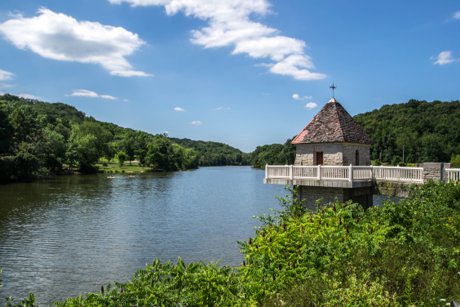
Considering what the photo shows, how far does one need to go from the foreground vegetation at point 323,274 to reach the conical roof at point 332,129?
11727mm

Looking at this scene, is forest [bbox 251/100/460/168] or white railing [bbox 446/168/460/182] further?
forest [bbox 251/100/460/168]

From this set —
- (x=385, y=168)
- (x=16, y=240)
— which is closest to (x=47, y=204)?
(x=16, y=240)

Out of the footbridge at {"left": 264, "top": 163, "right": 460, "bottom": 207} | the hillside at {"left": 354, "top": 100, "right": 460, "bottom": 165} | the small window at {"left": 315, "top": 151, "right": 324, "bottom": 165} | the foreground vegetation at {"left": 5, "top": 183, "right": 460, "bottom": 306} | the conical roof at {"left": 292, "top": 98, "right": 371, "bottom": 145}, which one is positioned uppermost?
the hillside at {"left": 354, "top": 100, "right": 460, "bottom": 165}

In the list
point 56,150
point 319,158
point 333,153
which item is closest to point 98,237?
point 319,158

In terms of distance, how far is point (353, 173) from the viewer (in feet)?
61.1

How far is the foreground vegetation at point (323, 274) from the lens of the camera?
19.1 ft

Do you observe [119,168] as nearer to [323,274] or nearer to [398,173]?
[398,173]

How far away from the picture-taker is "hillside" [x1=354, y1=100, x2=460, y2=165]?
9238cm

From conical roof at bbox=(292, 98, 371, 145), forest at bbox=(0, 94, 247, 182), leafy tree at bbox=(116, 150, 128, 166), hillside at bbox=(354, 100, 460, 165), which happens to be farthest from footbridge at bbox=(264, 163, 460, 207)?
leafy tree at bbox=(116, 150, 128, 166)

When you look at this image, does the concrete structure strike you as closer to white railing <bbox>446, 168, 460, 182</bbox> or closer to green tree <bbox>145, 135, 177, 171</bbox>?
white railing <bbox>446, 168, 460, 182</bbox>

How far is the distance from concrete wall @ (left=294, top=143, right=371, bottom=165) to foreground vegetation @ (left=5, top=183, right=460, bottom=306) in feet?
37.3

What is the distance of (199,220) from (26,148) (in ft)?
168

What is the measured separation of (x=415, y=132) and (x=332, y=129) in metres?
92.8

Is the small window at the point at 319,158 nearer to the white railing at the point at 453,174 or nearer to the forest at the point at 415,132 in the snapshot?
the white railing at the point at 453,174
